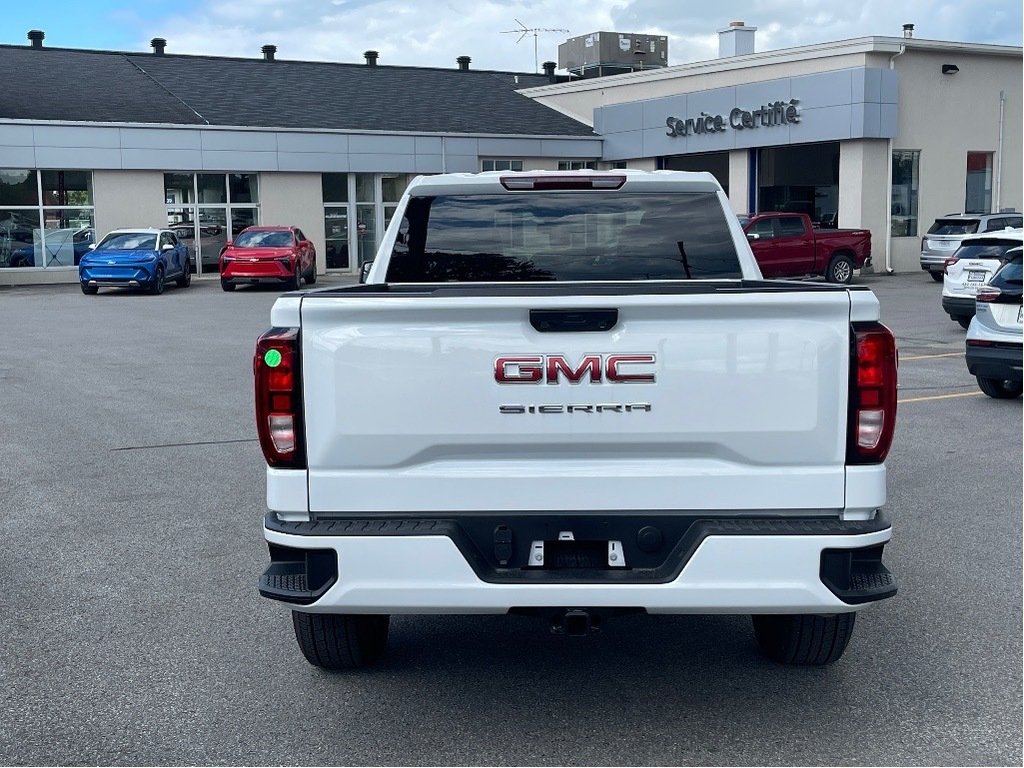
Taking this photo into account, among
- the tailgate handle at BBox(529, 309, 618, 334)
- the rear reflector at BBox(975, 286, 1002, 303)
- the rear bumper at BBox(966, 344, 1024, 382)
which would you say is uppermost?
the tailgate handle at BBox(529, 309, 618, 334)

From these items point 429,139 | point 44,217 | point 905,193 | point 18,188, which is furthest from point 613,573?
point 429,139

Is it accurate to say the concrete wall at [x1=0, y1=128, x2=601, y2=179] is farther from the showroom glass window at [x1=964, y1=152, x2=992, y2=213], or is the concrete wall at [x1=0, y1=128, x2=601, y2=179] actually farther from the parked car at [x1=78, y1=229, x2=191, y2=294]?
the showroom glass window at [x1=964, y1=152, x2=992, y2=213]

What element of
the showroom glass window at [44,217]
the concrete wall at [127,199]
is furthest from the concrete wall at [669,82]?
the showroom glass window at [44,217]

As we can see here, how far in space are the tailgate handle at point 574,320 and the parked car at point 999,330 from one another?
9.01 m

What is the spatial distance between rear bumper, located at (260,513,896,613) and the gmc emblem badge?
52cm

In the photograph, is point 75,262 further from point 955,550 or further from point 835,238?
point 955,550

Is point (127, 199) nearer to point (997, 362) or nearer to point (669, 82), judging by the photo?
point (669, 82)

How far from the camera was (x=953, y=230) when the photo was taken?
30031mm

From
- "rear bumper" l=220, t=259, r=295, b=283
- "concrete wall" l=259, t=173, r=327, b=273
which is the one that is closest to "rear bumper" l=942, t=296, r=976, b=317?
"rear bumper" l=220, t=259, r=295, b=283

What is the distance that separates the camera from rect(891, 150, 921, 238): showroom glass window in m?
35.3

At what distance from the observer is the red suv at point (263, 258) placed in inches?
1241

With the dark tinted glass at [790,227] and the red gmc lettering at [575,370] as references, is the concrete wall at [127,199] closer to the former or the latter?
the dark tinted glass at [790,227]

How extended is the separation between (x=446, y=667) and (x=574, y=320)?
5.71 feet

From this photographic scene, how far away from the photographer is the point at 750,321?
395 cm
